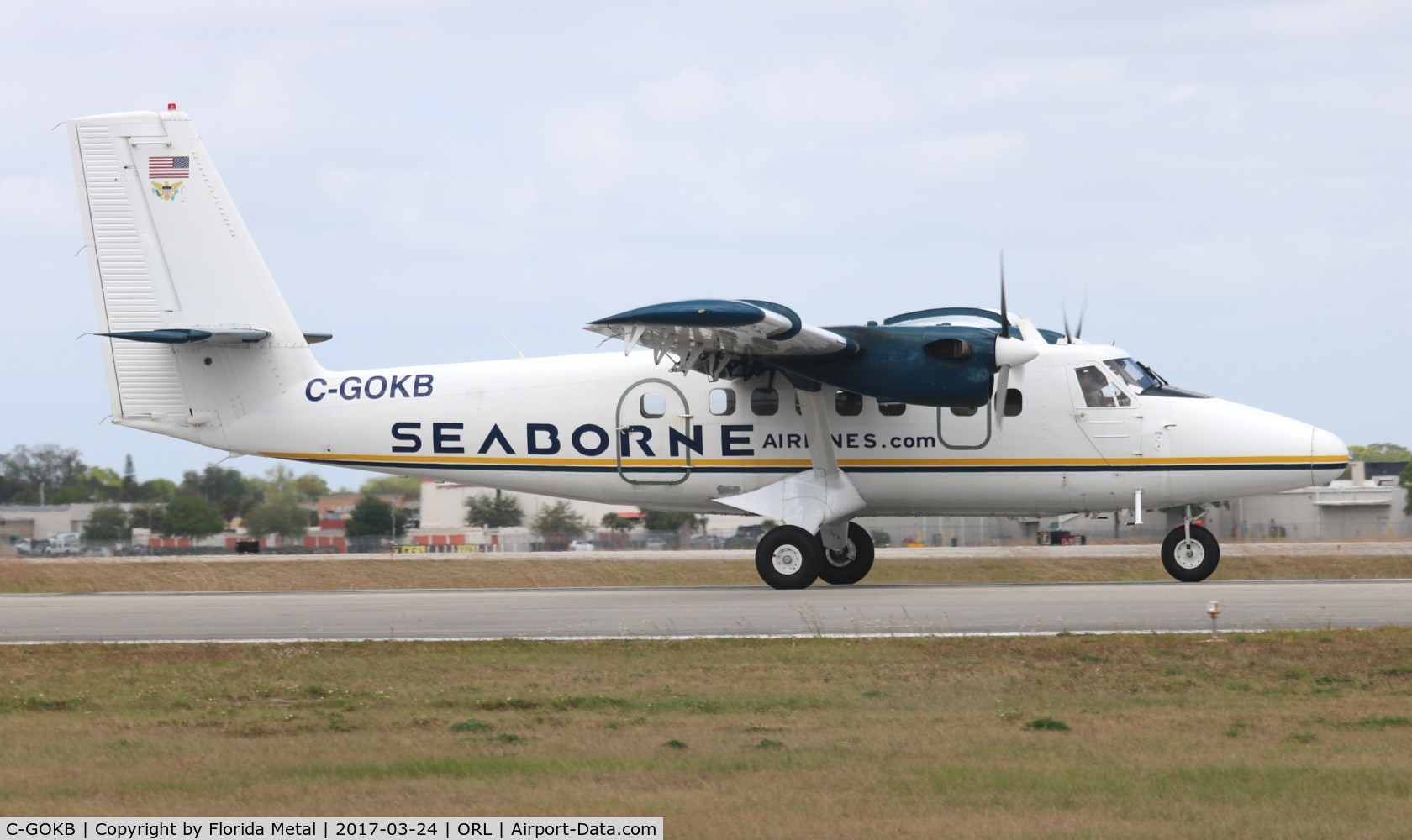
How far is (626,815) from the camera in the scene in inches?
279

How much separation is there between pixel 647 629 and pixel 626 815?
321 inches

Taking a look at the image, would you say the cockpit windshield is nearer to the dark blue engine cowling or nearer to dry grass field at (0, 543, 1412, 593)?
the dark blue engine cowling

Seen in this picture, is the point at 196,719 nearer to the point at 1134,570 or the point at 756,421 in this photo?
the point at 756,421

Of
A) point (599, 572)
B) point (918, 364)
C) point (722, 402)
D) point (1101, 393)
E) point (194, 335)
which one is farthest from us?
point (599, 572)

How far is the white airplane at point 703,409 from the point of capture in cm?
2008

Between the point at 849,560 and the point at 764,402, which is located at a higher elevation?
the point at 764,402

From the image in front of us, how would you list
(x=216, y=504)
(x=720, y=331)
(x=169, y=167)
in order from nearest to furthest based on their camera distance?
1. (x=720, y=331)
2. (x=169, y=167)
3. (x=216, y=504)

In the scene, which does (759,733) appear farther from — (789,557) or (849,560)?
(849,560)

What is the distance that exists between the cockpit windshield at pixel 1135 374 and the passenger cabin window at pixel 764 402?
479cm

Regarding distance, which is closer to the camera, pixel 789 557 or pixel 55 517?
pixel 789 557

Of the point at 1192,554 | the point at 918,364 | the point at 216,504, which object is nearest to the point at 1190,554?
the point at 1192,554

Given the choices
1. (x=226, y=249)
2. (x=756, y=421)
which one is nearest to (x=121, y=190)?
(x=226, y=249)

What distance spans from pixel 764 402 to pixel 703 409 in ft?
3.06

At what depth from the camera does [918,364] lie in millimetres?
19641
